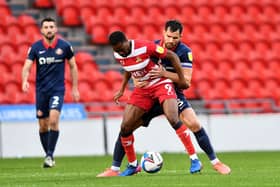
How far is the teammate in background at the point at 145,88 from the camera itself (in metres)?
11.1

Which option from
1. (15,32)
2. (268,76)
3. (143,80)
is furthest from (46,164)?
(268,76)

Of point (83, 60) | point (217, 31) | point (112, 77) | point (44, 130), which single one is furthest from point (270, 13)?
point (44, 130)

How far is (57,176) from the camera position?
11820 millimetres

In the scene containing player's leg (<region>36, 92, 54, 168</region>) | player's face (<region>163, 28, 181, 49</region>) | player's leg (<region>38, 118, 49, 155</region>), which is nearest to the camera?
player's face (<region>163, 28, 181, 49</region>)

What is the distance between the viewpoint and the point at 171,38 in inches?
458

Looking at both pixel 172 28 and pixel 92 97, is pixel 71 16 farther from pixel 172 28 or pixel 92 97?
pixel 172 28

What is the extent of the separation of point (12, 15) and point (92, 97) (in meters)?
3.31

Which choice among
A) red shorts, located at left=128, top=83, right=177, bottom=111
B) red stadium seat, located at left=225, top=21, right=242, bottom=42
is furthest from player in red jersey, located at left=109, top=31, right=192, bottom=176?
red stadium seat, located at left=225, top=21, right=242, bottom=42

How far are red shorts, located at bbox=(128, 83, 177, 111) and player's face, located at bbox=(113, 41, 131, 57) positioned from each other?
0.64 meters

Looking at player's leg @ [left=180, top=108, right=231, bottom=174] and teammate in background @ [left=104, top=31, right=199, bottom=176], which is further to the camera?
player's leg @ [left=180, top=108, right=231, bottom=174]

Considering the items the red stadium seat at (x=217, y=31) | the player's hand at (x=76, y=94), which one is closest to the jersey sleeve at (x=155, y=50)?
the player's hand at (x=76, y=94)

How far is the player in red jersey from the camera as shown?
11.1 metres

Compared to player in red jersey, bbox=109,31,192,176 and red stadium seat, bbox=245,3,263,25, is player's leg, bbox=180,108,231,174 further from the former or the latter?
red stadium seat, bbox=245,3,263,25

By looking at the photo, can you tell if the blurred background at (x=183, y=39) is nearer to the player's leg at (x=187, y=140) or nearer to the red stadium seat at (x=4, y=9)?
the red stadium seat at (x=4, y=9)
